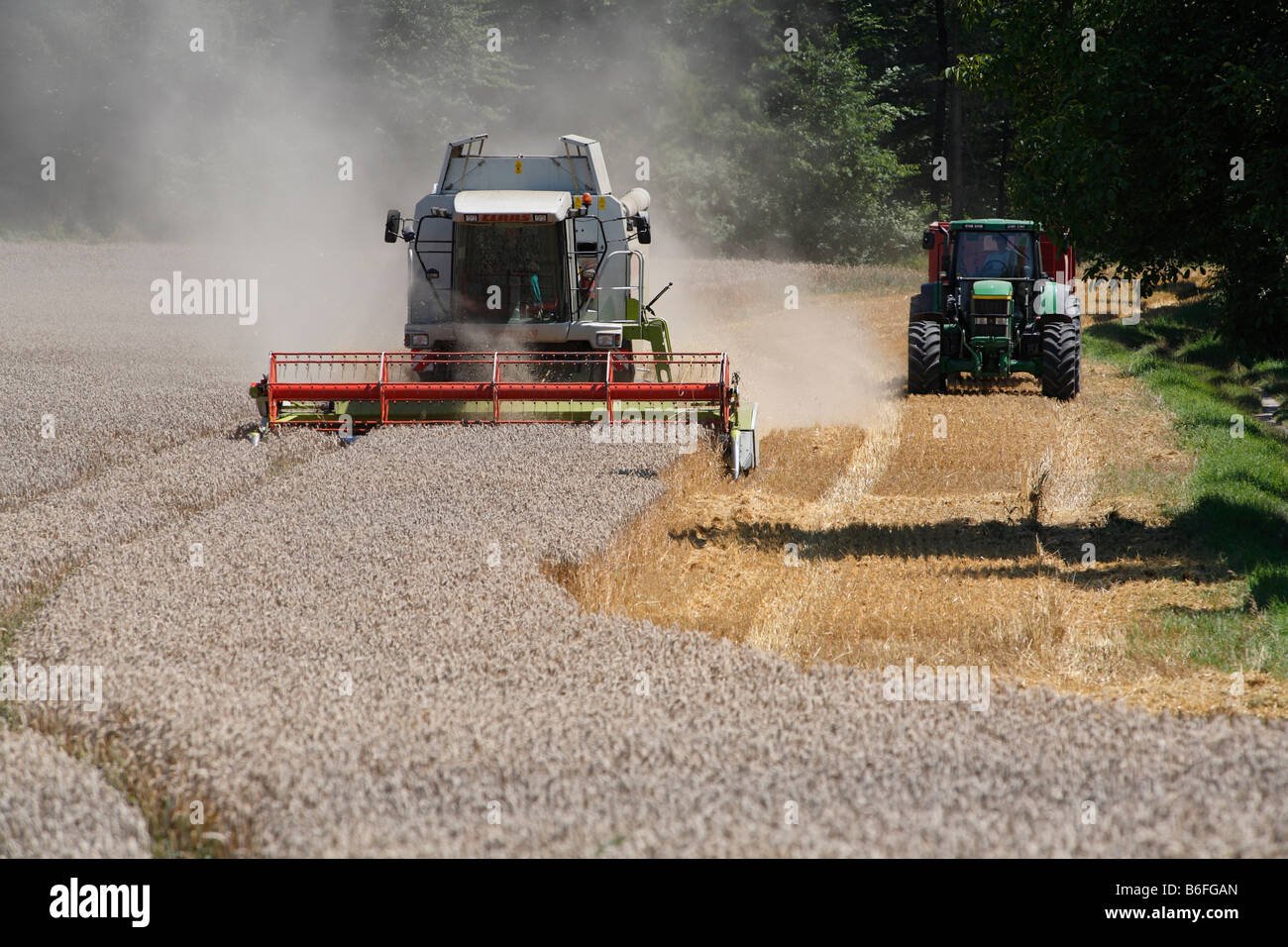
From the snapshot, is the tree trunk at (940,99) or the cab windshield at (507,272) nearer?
the cab windshield at (507,272)

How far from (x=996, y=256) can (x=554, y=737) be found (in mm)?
13677

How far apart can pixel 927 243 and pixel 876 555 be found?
9.16 m

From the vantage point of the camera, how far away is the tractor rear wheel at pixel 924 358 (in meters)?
16.3

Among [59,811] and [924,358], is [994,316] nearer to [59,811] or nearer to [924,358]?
[924,358]

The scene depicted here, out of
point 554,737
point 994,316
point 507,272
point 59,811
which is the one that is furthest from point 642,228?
point 59,811

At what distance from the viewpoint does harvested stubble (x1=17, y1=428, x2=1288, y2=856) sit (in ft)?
13.2

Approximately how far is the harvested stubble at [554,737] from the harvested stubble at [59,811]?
0.26 metres

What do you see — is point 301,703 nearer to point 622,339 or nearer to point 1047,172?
point 1047,172

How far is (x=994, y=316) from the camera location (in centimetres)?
1619

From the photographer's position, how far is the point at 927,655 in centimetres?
694

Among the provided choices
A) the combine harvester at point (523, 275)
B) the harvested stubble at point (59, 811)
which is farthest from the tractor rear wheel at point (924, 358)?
the harvested stubble at point (59, 811)

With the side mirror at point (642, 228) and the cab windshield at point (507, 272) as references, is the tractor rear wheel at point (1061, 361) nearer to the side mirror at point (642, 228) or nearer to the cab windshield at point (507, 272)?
the side mirror at point (642, 228)

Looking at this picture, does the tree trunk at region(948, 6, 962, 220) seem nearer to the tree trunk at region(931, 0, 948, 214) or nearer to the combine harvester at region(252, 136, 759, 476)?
the tree trunk at region(931, 0, 948, 214)

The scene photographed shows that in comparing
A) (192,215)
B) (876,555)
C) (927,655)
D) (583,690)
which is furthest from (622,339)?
(192,215)
